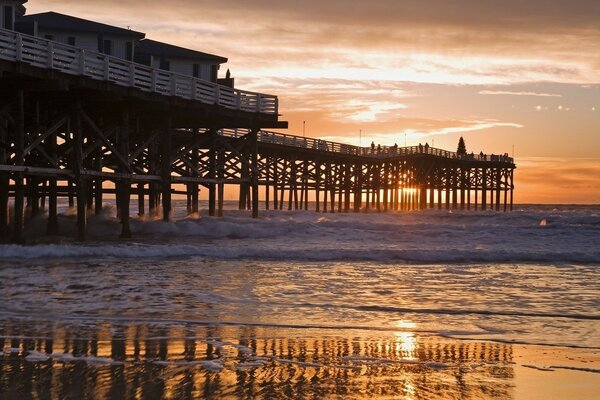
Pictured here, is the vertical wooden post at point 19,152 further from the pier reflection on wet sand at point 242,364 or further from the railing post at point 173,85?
the pier reflection on wet sand at point 242,364

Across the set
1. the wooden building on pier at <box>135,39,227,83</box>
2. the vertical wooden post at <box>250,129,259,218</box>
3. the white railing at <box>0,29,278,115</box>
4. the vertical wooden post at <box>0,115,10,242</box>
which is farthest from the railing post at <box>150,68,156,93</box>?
the wooden building on pier at <box>135,39,227,83</box>

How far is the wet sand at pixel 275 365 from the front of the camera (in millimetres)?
6609

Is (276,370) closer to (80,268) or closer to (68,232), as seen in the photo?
(80,268)

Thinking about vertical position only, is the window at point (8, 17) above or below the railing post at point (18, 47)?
above

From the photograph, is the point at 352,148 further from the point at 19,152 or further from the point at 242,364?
the point at 242,364

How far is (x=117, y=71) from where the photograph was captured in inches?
952

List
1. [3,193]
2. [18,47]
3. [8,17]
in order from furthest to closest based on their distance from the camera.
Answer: [8,17], [3,193], [18,47]

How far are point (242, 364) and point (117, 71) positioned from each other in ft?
59.5

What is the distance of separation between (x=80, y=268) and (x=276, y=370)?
1073cm

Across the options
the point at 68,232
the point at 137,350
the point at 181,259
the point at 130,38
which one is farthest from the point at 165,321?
the point at 130,38

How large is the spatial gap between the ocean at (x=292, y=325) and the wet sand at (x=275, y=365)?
21 millimetres

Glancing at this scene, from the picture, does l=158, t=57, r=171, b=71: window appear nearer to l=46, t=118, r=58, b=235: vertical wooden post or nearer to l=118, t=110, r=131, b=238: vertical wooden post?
l=46, t=118, r=58, b=235: vertical wooden post

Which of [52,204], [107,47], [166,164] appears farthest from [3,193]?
[107,47]

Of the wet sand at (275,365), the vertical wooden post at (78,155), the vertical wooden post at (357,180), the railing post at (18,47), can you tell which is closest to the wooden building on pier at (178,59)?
the vertical wooden post at (78,155)
